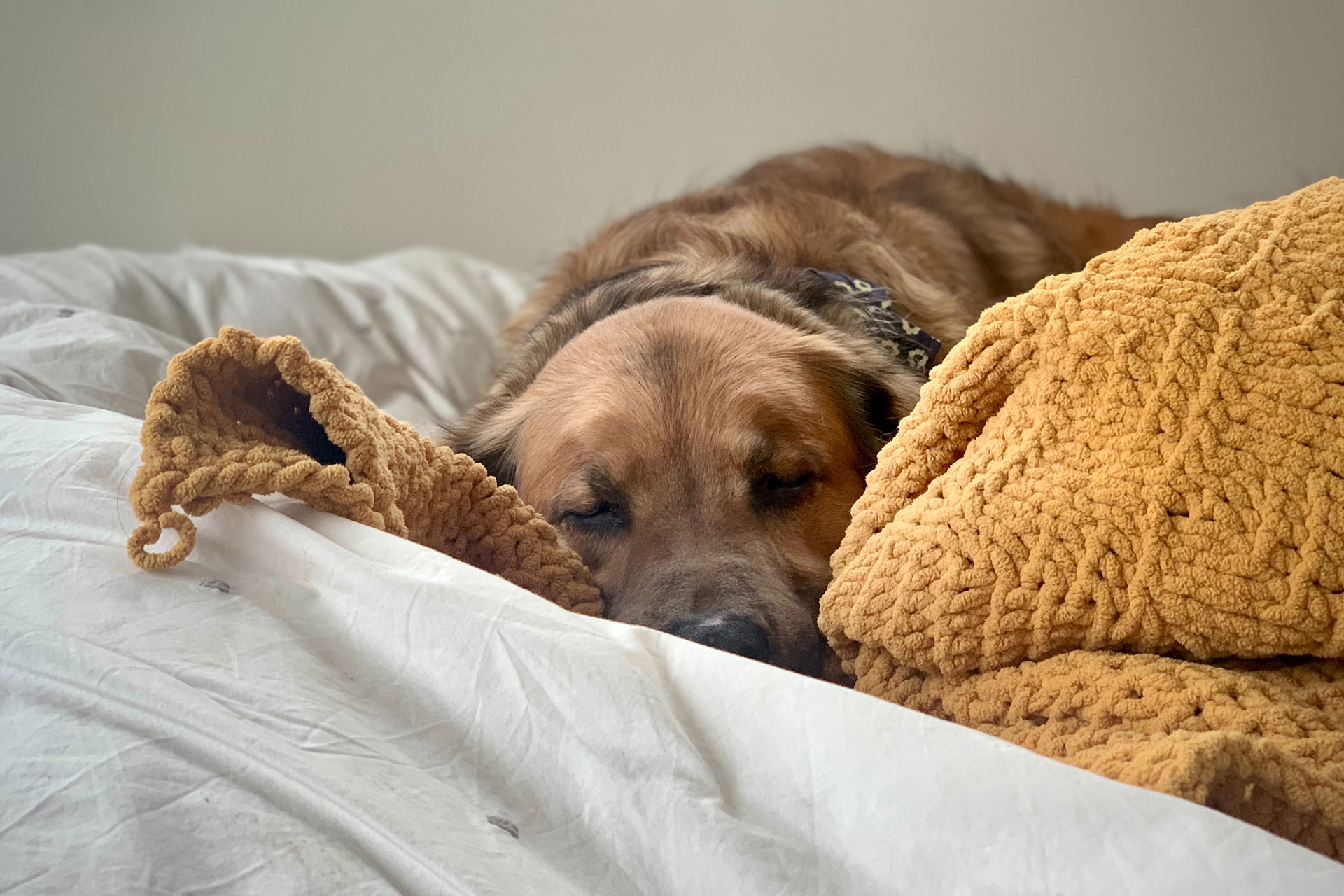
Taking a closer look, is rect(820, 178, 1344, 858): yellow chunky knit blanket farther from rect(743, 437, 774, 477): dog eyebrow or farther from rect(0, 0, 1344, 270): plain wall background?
rect(0, 0, 1344, 270): plain wall background

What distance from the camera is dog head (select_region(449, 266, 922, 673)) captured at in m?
1.36

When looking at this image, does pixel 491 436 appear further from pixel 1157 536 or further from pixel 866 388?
pixel 1157 536

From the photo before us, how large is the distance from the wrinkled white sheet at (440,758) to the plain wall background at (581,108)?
3146 millimetres

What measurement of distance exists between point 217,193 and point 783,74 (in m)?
2.15

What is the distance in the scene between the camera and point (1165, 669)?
84 cm

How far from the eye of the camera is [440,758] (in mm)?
834

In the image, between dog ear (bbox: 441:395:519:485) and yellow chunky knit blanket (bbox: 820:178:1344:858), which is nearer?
yellow chunky knit blanket (bbox: 820:178:1344:858)

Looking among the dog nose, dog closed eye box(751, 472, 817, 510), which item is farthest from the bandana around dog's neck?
the dog nose

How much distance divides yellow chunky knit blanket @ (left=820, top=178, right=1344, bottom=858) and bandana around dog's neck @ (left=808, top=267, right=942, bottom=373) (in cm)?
84

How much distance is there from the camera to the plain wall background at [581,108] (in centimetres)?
369

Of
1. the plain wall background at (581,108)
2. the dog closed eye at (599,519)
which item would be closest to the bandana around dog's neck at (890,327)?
the dog closed eye at (599,519)

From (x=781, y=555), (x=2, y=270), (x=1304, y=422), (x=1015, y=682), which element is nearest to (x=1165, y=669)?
(x=1015, y=682)

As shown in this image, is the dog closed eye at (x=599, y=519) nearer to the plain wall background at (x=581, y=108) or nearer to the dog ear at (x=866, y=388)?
the dog ear at (x=866, y=388)

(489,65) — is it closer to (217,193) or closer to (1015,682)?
(217,193)
